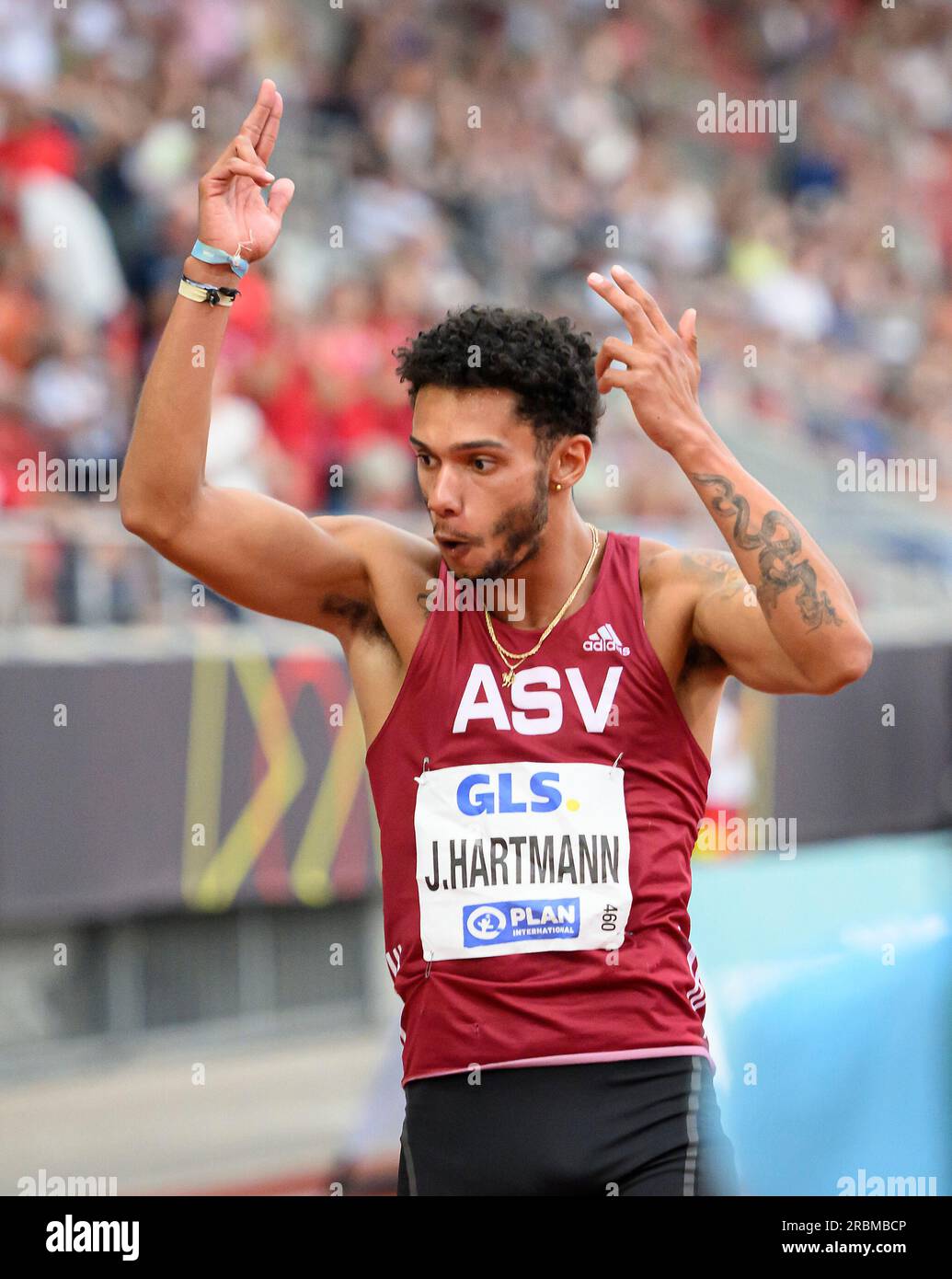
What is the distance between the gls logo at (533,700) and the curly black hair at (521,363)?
45 cm

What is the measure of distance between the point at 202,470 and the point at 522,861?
3.09 feet

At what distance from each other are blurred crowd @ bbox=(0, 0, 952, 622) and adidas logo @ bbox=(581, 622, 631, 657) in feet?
13.4

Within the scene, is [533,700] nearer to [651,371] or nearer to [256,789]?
[651,371]

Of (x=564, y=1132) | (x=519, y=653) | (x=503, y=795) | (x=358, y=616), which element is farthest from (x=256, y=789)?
(x=564, y=1132)

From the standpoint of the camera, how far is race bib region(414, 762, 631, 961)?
327 cm

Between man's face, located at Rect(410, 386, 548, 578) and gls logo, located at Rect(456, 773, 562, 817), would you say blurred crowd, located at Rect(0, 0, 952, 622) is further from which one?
gls logo, located at Rect(456, 773, 562, 817)

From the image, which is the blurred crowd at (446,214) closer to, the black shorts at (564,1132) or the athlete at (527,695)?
the athlete at (527,695)

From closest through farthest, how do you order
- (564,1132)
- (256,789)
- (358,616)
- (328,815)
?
(564,1132) → (358,616) → (256,789) → (328,815)

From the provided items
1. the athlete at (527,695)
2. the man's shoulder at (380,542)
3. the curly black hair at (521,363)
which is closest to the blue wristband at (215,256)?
the athlete at (527,695)

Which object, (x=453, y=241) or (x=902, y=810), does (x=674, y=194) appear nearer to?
(x=453, y=241)

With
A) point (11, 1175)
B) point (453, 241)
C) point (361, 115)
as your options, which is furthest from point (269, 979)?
point (361, 115)

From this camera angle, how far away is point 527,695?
340cm

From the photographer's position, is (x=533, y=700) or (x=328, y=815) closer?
(x=533, y=700)

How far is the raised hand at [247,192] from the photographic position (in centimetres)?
326
